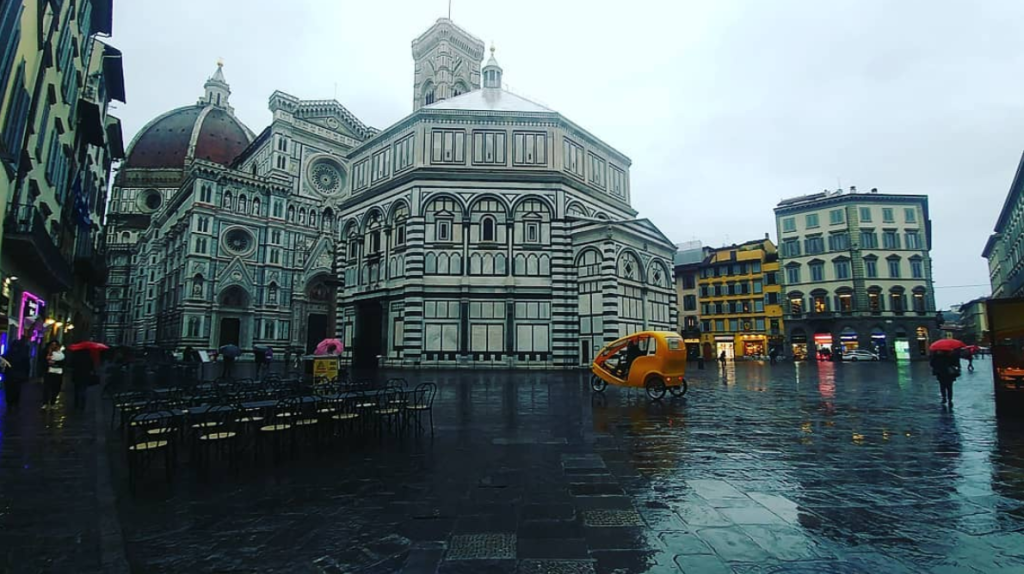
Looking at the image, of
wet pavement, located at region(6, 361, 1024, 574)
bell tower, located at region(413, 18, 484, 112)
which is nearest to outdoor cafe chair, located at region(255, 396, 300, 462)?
wet pavement, located at region(6, 361, 1024, 574)

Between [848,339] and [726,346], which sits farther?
[726,346]

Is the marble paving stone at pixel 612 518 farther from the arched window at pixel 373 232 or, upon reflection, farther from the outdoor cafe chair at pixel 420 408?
the arched window at pixel 373 232

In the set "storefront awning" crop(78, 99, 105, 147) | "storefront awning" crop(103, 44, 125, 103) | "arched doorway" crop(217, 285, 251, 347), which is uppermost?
"storefront awning" crop(103, 44, 125, 103)

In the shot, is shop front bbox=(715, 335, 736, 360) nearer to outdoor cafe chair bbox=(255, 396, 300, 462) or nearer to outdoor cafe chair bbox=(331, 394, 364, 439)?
outdoor cafe chair bbox=(331, 394, 364, 439)

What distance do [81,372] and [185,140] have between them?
97.3 metres

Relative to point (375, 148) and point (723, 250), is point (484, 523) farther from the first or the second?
point (723, 250)

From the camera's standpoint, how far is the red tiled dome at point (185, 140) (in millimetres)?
87938

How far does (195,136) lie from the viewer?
87375 millimetres

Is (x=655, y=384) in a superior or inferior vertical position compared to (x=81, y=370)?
inferior

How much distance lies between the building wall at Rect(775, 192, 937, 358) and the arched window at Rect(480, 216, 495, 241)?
1505 inches

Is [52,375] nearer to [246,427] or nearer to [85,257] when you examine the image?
[246,427]

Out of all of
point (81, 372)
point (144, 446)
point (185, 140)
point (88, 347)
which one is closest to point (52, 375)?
point (81, 372)

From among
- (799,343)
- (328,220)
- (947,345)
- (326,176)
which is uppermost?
(326,176)

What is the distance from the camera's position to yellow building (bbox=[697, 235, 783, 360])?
55.2m
